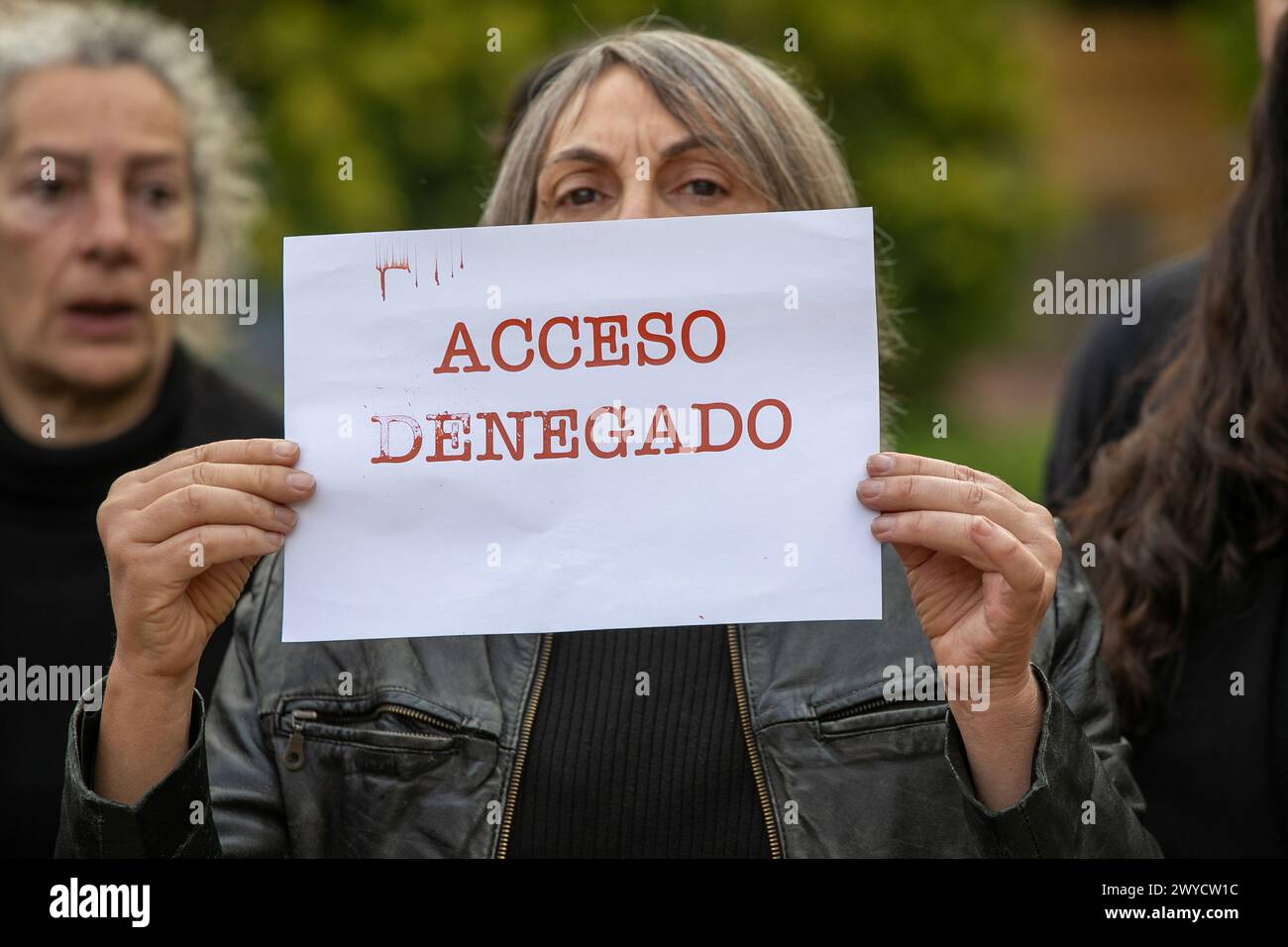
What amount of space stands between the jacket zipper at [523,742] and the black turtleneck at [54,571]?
81 cm

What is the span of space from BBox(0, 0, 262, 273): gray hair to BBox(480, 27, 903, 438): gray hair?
1.14 m

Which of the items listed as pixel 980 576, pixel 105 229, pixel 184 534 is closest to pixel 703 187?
pixel 980 576

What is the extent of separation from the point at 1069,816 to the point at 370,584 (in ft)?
3.53

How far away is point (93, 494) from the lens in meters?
3.14

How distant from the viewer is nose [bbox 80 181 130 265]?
3.03 metres

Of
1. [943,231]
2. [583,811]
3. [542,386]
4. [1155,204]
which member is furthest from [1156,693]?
[1155,204]

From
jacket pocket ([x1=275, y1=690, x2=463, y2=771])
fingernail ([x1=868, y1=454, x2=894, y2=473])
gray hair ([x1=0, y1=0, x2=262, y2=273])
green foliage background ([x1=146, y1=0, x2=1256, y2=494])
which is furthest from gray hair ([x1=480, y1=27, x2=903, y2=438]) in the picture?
green foliage background ([x1=146, y1=0, x2=1256, y2=494])

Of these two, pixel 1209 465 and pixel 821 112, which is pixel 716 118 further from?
pixel 821 112

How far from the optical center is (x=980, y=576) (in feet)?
6.63

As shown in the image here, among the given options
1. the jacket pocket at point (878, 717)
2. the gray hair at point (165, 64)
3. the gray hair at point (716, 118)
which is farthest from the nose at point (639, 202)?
Result: the gray hair at point (165, 64)

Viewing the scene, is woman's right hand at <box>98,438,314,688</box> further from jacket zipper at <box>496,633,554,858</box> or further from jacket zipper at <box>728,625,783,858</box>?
jacket zipper at <box>728,625,783,858</box>

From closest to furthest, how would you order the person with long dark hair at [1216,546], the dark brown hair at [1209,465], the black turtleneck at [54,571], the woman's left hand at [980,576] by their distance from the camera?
the woman's left hand at [980,576], the person with long dark hair at [1216,546], the dark brown hair at [1209,465], the black turtleneck at [54,571]

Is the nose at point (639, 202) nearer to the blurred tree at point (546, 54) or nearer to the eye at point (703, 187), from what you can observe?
the eye at point (703, 187)

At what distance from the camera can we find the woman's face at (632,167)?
7.68ft
